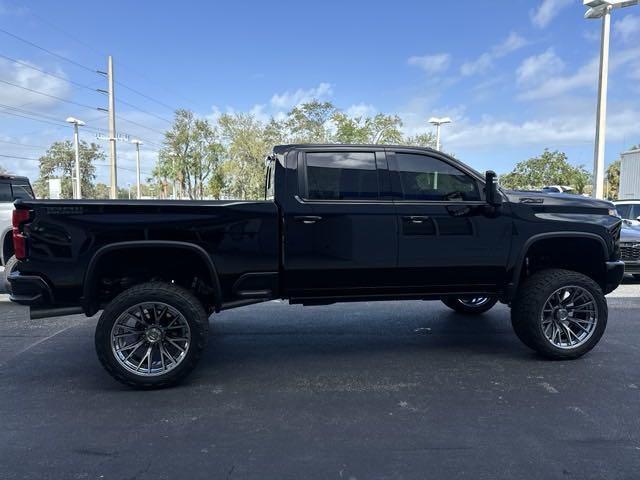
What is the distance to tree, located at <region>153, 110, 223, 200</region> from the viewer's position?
36.9 metres

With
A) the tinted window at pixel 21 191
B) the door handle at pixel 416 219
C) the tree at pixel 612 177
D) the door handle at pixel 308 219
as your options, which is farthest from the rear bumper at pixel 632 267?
the tree at pixel 612 177

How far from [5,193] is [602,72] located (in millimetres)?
17284

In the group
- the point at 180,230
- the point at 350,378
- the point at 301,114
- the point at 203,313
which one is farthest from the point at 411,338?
the point at 301,114

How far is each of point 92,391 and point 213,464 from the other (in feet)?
5.65

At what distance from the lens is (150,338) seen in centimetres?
412

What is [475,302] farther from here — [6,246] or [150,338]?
[6,246]

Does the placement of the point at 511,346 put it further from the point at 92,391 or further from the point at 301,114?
the point at 301,114

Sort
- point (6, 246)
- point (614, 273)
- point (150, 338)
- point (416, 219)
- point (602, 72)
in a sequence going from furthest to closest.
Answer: point (602, 72), point (6, 246), point (614, 273), point (416, 219), point (150, 338)

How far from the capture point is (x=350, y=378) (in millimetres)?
4375

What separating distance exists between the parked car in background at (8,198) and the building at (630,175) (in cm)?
2308

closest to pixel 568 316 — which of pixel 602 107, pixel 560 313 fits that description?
pixel 560 313

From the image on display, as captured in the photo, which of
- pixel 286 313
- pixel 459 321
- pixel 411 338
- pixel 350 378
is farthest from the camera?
pixel 286 313

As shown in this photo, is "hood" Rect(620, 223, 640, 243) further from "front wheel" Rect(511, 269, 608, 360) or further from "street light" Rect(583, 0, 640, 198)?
"street light" Rect(583, 0, 640, 198)

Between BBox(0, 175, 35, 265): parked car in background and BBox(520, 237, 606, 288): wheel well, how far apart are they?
7831 millimetres
